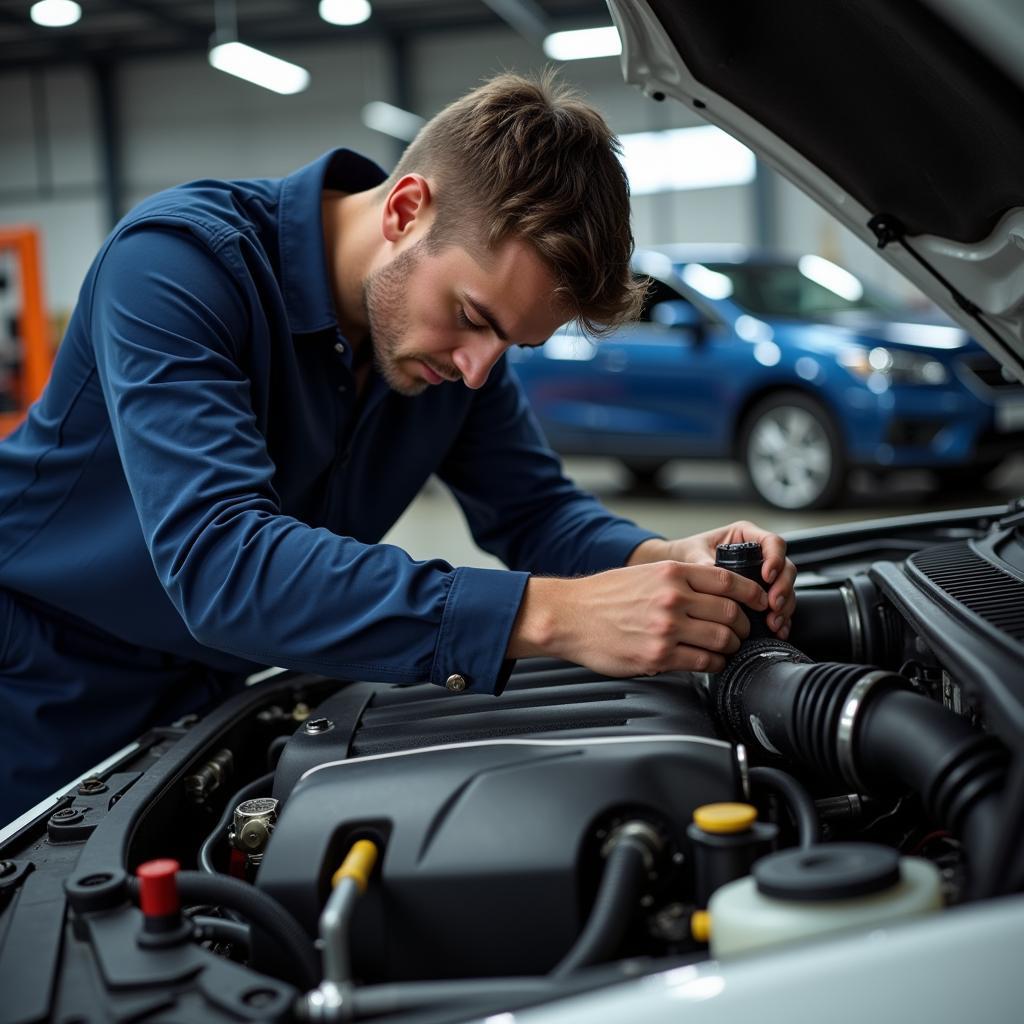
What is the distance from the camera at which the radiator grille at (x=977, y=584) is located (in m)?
1.08

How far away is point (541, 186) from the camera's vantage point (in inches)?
53.4

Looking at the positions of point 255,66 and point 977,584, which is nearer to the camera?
point 977,584

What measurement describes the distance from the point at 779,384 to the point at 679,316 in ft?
2.13

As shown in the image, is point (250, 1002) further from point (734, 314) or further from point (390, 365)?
point (734, 314)

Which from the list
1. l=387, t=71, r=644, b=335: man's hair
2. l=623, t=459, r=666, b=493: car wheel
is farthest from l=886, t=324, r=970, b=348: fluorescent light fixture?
l=387, t=71, r=644, b=335: man's hair

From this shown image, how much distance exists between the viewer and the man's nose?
1.43 metres

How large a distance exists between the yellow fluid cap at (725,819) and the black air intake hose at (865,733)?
13 centimetres

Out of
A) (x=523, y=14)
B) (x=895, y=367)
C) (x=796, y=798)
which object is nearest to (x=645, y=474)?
(x=895, y=367)

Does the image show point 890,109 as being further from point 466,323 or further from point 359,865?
point 359,865

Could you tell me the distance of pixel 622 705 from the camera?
113 cm

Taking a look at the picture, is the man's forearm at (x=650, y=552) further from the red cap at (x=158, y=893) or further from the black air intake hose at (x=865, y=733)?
the red cap at (x=158, y=893)

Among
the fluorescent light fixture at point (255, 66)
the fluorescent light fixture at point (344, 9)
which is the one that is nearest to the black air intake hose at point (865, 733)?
the fluorescent light fixture at point (255, 66)

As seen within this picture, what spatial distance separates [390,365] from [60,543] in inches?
18.6

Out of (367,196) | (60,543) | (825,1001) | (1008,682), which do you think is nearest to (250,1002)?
(825,1001)
